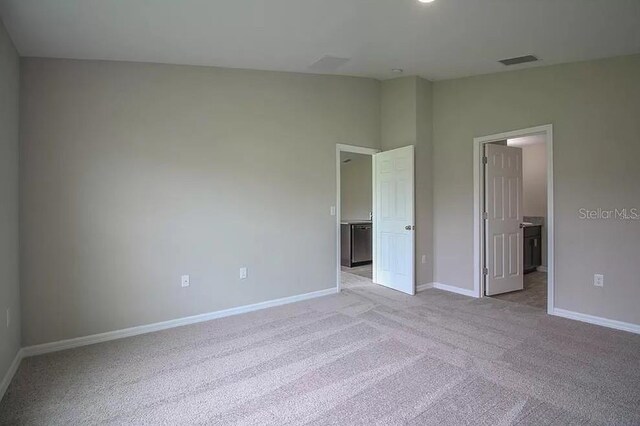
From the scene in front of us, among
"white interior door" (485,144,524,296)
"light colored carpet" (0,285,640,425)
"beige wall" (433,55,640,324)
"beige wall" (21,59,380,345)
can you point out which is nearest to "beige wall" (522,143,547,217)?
"white interior door" (485,144,524,296)

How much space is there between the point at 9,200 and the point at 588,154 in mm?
5099

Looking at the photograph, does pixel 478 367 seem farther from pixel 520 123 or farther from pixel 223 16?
pixel 223 16

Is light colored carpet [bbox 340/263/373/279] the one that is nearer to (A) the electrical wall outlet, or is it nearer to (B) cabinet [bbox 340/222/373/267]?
(B) cabinet [bbox 340/222/373/267]

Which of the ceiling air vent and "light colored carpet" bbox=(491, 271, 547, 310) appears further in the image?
"light colored carpet" bbox=(491, 271, 547, 310)

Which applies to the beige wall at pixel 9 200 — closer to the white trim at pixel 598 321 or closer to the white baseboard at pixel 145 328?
the white baseboard at pixel 145 328

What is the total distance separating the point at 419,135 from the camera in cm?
464

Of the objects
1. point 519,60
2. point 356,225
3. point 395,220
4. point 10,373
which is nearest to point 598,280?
point 395,220

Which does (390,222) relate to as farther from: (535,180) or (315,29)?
(535,180)

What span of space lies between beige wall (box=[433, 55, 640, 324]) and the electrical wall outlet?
39 millimetres

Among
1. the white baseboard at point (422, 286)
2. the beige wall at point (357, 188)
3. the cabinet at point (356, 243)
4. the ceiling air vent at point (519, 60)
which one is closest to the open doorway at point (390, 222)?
the white baseboard at point (422, 286)

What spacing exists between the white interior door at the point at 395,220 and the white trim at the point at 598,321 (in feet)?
5.24

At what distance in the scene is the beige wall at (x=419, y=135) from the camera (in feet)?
15.1

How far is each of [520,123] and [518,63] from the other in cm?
67

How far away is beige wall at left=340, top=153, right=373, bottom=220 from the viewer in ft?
24.1
